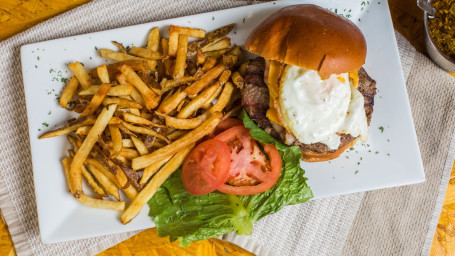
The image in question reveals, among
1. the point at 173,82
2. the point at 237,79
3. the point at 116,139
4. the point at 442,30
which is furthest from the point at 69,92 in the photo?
the point at 442,30

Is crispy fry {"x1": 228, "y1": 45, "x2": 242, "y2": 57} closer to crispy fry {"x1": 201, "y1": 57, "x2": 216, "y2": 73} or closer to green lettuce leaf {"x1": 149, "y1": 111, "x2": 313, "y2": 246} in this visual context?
crispy fry {"x1": 201, "y1": 57, "x2": 216, "y2": 73}

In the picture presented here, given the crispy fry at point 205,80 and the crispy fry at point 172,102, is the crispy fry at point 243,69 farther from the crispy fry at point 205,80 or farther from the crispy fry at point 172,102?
the crispy fry at point 172,102

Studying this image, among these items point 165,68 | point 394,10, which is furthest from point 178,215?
point 394,10

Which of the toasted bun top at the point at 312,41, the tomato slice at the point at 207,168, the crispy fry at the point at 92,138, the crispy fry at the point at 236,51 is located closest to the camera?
the toasted bun top at the point at 312,41

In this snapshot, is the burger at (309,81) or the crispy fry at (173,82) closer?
the burger at (309,81)

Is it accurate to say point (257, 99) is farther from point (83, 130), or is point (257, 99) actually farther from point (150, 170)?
point (83, 130)

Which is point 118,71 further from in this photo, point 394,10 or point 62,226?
point 394,10

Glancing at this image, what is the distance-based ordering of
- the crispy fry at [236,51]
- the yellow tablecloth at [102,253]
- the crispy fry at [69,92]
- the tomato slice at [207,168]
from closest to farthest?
the tomato slice at [207,168], the crispy fry at [69,92], the crispy fry at [236,51], the yellow tablecloth at [102,253]

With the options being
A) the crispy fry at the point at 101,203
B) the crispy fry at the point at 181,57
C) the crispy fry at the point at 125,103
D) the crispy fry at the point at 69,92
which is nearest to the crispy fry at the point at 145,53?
the crispy fry at the point at 181,57
